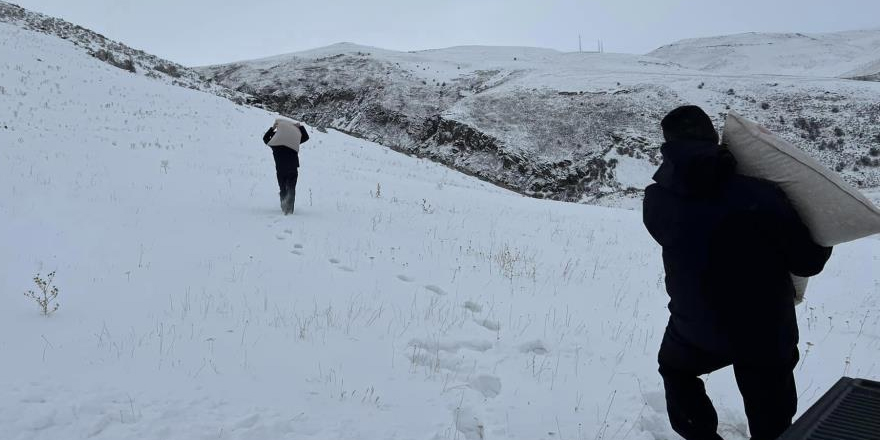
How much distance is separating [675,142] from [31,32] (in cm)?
4120

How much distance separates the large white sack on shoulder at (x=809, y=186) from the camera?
2254 mm

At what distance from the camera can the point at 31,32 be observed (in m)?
32.1

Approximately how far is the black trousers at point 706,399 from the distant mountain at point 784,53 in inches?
2391

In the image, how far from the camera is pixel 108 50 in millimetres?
36688

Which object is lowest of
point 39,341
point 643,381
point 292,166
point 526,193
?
point 526,193

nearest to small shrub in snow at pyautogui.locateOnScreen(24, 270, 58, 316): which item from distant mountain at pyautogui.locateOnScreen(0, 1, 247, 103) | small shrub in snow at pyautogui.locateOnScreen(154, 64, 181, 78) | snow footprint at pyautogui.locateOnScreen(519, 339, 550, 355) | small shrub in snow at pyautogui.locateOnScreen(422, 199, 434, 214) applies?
snow footprint at pyautogui.locateOnScreen(519, 339, 550, 355)

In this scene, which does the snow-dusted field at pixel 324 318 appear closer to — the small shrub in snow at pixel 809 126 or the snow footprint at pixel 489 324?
the snow footprint at pixel 489 324

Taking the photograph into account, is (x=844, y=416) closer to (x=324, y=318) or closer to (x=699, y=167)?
(x=699, y=167)

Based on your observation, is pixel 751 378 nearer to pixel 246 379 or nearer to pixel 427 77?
pixel 246 379

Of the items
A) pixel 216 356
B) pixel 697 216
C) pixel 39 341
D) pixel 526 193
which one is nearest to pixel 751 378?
pixel 697 216

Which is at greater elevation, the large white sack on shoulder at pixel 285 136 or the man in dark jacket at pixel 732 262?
the large white sack on shoulder at pixel 285 136

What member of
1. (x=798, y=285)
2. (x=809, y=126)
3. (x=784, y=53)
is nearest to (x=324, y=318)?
(x=798, y=285)

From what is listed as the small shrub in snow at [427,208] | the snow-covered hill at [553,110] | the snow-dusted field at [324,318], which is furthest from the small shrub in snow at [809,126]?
the small shrub in snow at [427,208]

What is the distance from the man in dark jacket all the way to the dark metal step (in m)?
0.27
